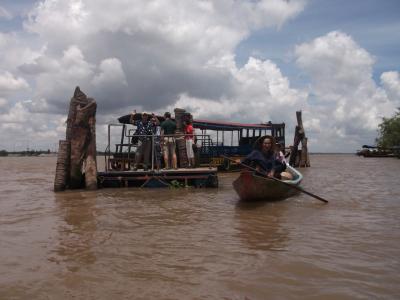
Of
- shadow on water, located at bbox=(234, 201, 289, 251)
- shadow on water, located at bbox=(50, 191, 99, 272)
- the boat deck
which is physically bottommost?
shadow on water, located at bbox=(50, 191, 99, 272)

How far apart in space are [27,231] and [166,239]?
2.13 metres

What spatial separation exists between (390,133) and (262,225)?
55539mm

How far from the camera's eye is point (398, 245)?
4.99 metres

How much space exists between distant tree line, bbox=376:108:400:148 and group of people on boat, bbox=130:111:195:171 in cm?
4920

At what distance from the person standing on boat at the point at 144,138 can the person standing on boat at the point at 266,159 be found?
136 inches

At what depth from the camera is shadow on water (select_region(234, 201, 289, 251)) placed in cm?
504

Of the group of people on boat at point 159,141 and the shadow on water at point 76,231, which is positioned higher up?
the group of people on boat at point 159,141

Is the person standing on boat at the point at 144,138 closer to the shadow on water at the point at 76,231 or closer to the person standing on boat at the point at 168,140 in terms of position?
the person standing on boat at the point at 168,140

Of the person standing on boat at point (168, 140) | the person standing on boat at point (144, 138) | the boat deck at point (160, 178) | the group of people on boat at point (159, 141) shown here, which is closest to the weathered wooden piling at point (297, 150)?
the group of people on boat at point (159, 141)

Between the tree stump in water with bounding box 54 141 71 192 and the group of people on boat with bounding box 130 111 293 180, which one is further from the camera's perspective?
the group of people on boat with bounding box 130 111 293 180

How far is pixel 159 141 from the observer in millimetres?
11711

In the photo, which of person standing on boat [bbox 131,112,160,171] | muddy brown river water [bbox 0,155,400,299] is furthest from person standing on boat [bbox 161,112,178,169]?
muddy brown river water [bbox 0,155,400,299]

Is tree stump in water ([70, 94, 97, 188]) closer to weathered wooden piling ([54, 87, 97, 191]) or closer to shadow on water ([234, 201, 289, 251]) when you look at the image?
weathered wooden piling ([54, 87, 97, 191])

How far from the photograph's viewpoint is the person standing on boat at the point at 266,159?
8.83 meters
